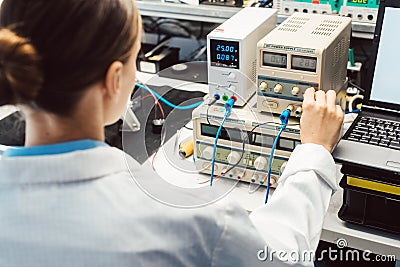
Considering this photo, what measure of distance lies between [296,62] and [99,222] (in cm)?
87

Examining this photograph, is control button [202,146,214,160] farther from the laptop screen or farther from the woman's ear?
the woman's ear

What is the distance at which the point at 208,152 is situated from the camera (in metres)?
1.66

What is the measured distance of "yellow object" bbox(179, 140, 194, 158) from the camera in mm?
1749

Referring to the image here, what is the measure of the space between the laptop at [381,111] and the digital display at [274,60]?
264 millimetres

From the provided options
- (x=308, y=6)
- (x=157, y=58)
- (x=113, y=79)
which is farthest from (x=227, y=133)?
(x=157, y=58)

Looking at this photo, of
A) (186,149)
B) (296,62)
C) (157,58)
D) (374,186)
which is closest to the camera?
(374,186)

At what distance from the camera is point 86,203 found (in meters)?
0.83

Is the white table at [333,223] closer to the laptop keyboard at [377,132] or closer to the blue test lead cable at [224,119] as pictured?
the blue test lead cable at [224,119]

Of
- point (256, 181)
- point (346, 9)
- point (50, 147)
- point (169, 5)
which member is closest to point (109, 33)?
point (50, 147)

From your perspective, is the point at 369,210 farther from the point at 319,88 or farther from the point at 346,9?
the point at 346,9

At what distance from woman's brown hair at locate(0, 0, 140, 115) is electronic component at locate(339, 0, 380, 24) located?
1.27 metres

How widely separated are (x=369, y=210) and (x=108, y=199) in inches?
33.6

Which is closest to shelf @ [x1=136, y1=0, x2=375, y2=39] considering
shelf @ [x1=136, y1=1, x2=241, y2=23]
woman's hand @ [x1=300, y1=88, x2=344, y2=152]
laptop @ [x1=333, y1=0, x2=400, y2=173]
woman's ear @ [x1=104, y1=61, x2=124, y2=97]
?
shelf @ [x1=136, y1=1, x2=241, y2=23]

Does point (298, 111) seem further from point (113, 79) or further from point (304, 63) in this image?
point (113, 79)
